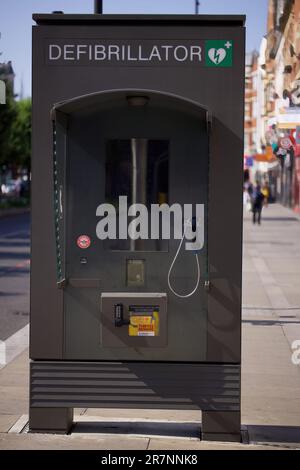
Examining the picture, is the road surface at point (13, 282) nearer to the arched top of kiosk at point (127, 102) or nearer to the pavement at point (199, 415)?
the pavement at point (199, 415)

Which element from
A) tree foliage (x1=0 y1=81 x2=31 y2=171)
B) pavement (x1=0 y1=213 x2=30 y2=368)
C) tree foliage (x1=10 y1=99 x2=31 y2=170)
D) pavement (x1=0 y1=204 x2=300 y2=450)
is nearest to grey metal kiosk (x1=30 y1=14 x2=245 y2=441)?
pavement (x1=0 y1=204 x2=300 y2=450)

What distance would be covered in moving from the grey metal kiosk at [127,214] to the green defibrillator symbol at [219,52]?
0.03 m

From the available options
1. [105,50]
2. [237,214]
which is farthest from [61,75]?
[237,214]

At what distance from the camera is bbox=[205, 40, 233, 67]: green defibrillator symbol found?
6516 mm

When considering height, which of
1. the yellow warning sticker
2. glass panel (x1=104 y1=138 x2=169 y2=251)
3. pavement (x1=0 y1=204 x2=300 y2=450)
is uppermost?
glass panel (x1=104 y1=138 x2=169 y2=251)

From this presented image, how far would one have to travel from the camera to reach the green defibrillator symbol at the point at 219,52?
21.4 ft

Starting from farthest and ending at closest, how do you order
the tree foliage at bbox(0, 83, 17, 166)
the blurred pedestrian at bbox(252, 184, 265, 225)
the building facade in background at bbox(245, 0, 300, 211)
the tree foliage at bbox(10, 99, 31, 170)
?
1. the tree foliage at bbox(10, 99, 31, 170)
2. the tree foliage at bbox(0, 83, 17, 166)
3. the blurred pedestrian at bbox(252, 184, 265, 225)
4. the building facade in background at bbox(245, 0, 300, 211)

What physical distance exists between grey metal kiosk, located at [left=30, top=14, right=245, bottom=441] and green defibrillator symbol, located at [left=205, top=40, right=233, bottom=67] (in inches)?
1.2

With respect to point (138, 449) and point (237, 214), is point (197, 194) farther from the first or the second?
point (138, 449)

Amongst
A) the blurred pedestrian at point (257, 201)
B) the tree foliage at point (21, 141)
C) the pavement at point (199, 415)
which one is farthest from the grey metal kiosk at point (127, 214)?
the tree foliage at point (21, 141)

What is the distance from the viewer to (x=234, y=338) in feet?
21.7

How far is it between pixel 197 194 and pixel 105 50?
46.5 inches

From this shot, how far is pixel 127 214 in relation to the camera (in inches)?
263

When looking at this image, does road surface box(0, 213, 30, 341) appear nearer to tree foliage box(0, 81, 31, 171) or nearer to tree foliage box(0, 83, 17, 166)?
tree foliage box(0, 83, 17, 166)
